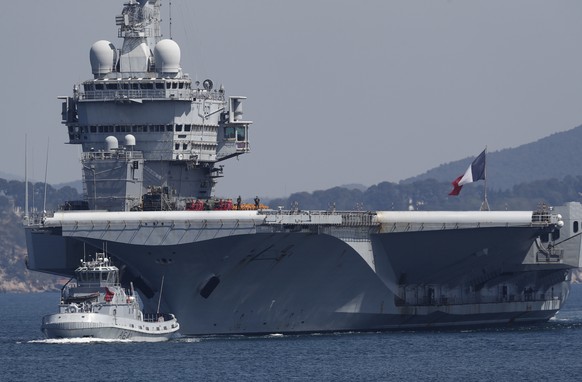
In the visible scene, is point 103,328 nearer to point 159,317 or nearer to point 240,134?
point 159,317

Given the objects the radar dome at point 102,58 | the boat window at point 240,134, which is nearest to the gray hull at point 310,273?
the radar dome at point 102,58

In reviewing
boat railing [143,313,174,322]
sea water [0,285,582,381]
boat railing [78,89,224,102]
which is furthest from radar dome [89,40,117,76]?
sea water [0,285,582,381]

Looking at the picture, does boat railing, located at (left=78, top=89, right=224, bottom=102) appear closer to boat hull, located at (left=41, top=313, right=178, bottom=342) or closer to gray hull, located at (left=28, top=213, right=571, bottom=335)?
gray hull, located at (left=28, top=213, right=571, bottom=335)

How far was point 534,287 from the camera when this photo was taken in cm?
6662

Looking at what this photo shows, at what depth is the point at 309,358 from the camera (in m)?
50.6

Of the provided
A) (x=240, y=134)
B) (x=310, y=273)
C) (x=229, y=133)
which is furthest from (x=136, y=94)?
(x=310, y=273)

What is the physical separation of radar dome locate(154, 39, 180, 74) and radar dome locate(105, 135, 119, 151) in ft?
10.8

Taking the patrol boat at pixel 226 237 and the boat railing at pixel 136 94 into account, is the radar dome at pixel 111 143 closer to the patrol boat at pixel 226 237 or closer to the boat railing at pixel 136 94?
the patrol boat at pixel 226 237

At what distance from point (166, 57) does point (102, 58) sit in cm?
259

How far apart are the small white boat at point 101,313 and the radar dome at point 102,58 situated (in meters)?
8.97

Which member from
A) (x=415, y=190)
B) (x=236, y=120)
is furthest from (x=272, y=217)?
(x=415, y=190)

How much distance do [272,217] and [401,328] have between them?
→ 9.82m

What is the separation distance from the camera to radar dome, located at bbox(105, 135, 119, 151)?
59.5 meters

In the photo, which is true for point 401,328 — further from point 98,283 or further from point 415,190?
point 415,190
